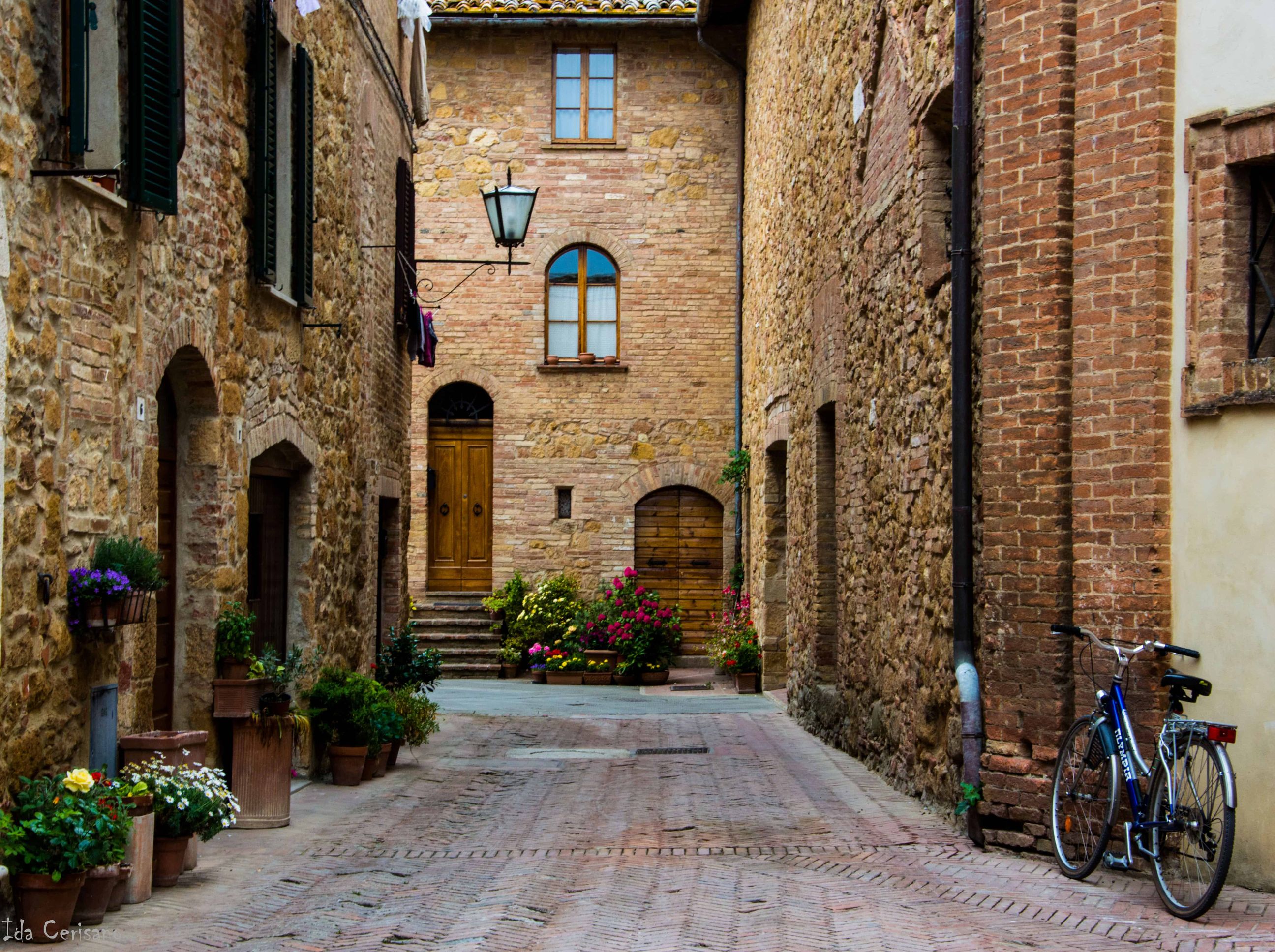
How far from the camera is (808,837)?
7203 millimetres

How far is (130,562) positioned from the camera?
5.90m

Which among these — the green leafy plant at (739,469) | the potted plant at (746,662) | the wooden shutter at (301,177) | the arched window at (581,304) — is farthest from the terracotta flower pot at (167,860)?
the arched window at (581,304)

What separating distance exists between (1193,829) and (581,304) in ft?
50.0

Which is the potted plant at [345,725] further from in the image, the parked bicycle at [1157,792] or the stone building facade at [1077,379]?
the parked bicycle at [1157,792]

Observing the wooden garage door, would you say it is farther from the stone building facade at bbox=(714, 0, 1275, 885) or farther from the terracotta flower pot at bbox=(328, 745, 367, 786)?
the terracotta flower pot at bbox=(328, 745, 367, 786)

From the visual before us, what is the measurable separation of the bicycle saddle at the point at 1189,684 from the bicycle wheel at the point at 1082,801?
40 centimetres

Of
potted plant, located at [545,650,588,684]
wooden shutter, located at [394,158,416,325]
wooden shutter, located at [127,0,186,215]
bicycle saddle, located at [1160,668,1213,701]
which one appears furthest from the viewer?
potted plant, located at [545,650,588,684]

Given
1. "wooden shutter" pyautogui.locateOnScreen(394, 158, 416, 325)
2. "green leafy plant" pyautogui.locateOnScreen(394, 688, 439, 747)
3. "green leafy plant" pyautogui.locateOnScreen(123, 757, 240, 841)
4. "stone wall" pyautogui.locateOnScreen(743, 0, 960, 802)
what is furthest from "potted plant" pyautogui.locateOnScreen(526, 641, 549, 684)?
"green leafy plant" pyautogui.locateOnScreen(123, 757, 240, 841)

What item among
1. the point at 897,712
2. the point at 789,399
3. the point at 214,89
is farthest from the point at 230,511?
the point at 789,399

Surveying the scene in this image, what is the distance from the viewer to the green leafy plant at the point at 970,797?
22.7 feet

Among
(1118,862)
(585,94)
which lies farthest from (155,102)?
(585,94)

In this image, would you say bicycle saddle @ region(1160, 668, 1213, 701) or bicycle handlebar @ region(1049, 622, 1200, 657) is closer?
bicycle saddle @ region(1160, 668, 1213, 701)

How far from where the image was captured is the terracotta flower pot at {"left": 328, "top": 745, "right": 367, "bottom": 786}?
9078 millimetres

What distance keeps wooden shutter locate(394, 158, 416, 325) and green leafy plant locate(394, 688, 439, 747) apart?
437 cm
